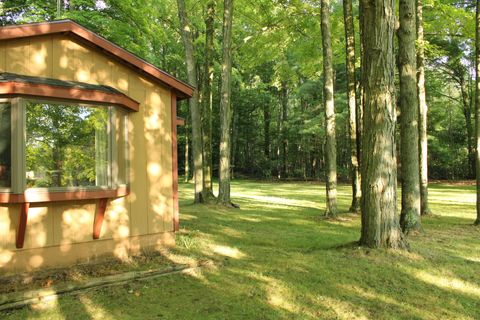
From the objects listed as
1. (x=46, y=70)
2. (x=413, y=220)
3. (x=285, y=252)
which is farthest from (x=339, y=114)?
(x=46, y=70)

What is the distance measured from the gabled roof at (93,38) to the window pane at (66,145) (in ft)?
3.63

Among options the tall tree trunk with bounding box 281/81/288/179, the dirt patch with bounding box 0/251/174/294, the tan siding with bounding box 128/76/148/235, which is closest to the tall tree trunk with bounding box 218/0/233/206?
the tan siding with bounding box 128/76/148/235

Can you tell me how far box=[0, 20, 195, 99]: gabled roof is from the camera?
568 centimetres

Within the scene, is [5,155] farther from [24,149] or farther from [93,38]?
[93,38]

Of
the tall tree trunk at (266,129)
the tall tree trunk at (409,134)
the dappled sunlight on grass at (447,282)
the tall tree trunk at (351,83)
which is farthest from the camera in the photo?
the tall tree trunk at (266,129)

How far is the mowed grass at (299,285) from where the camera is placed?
14.9ft

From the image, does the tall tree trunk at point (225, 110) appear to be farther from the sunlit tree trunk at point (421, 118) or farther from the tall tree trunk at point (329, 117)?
the sunlit tree trunk at point (421, 118)

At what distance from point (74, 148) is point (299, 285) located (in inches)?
160

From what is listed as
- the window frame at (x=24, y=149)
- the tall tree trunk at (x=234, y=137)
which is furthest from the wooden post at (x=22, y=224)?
the tall tree trunk at (x=234, y=137)

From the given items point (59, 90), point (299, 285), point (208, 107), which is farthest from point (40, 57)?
point (208, 107)

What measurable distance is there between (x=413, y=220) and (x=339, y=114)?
823 inches

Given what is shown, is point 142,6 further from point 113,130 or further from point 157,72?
point 113,130

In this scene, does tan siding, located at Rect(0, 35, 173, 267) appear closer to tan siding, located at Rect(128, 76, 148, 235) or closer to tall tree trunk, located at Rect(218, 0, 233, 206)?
tan siding, located at Rect(128, 76, 148, 235)

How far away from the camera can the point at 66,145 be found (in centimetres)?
591
